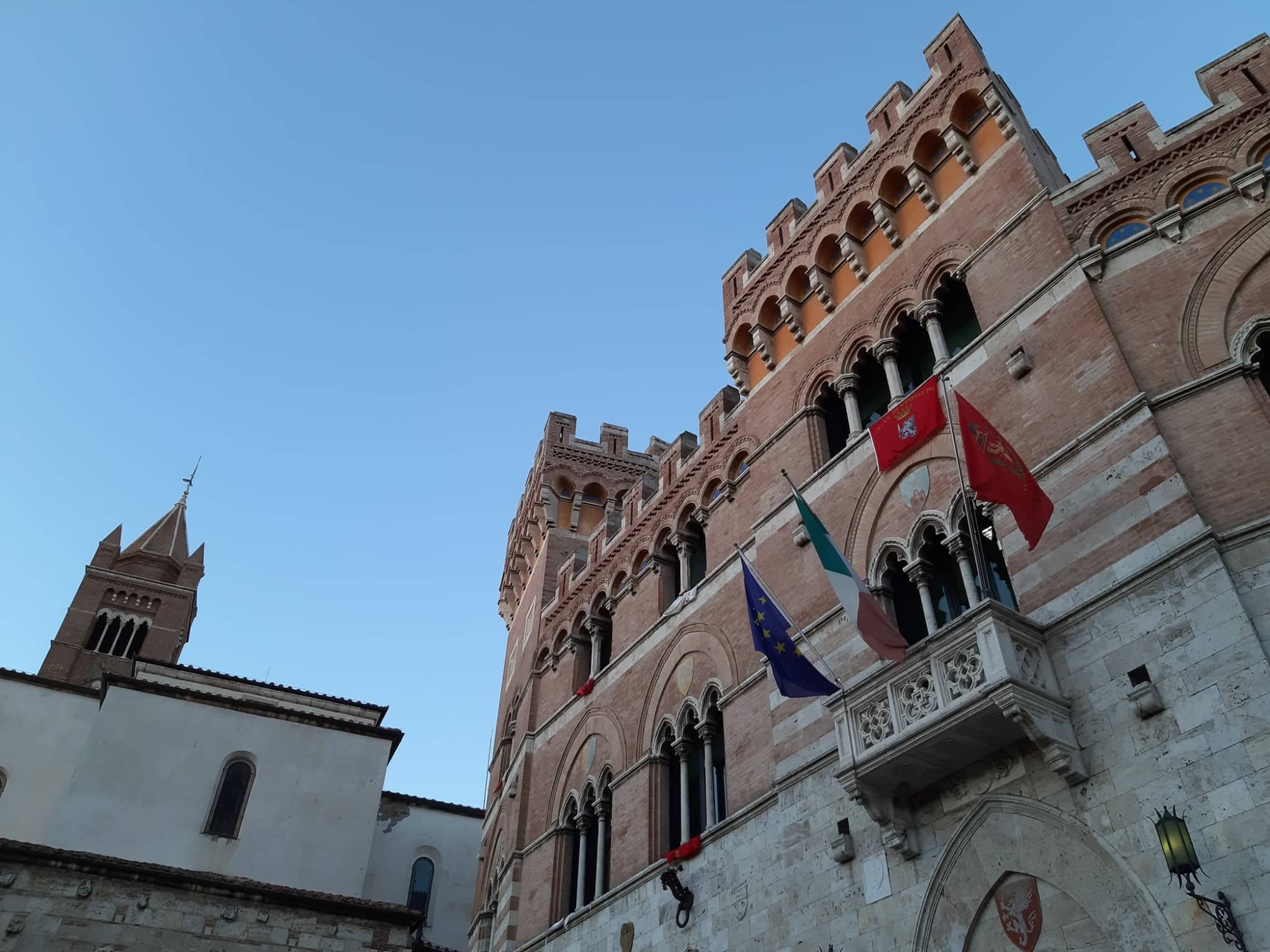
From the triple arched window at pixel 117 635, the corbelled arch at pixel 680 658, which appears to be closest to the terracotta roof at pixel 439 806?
the corbelled arch at pixel 680 658

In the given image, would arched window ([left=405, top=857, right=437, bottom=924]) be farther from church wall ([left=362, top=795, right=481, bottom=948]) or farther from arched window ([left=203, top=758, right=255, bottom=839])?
arched window ([left=203, top=758, right=255, bottom=839])

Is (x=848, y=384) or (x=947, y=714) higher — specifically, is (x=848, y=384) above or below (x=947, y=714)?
above

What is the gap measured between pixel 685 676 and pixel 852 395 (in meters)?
5.52

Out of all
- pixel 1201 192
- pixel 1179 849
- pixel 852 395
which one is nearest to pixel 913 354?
pixel 852 395

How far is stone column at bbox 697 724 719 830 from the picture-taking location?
15.2 metres

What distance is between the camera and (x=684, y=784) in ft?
53.3

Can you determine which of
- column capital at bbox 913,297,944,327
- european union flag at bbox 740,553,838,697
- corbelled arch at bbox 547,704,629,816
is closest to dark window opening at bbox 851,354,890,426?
column capital at bbox 913,297,944,327

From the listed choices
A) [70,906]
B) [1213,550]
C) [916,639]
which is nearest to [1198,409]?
[1213,550]

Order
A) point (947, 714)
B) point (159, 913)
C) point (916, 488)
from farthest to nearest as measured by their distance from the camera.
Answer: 1. point (159, 913)
2. point (916, 488)
3. point (947, 714)

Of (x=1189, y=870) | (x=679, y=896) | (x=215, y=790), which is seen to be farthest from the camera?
(x=215, y=790)

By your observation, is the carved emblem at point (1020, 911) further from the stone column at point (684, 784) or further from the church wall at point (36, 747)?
the church wall at point (36, 747)

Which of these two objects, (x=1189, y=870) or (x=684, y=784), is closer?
(x=1189, y=870)

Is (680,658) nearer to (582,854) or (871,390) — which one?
(582,854)

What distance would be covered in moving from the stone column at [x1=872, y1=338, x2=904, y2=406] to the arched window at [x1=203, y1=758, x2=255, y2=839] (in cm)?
1761
